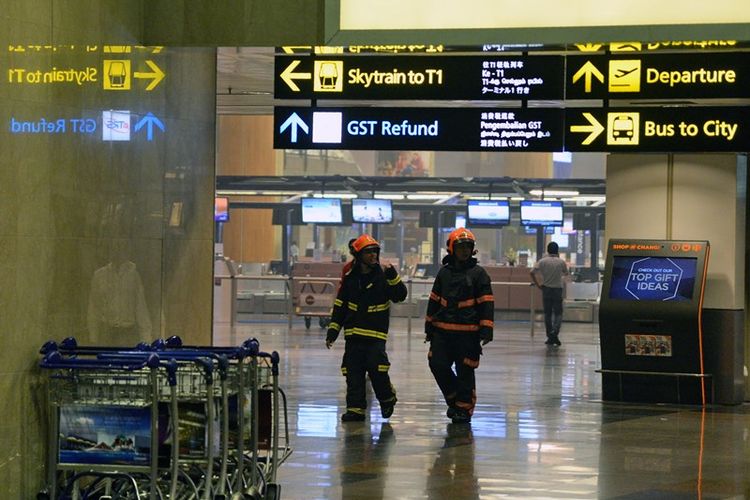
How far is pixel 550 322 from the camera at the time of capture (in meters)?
24.2

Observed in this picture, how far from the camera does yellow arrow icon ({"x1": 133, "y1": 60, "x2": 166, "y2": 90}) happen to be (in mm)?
8446

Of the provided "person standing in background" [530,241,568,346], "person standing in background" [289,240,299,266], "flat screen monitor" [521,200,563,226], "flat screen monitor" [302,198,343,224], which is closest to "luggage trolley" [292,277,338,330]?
"person standing in background" [530,241,568,346]

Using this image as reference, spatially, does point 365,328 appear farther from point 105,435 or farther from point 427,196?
point 427,196

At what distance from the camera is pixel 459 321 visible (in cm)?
1272

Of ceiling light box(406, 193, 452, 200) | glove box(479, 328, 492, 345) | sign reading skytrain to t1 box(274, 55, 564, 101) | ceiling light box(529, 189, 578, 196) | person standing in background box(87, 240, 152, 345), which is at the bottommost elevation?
glove box(479, 328, 492, 345)

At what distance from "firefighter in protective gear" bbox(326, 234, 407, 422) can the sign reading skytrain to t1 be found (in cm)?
214

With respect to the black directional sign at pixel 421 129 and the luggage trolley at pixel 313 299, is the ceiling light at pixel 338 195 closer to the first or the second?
the luggage trolley at pixel 313 299

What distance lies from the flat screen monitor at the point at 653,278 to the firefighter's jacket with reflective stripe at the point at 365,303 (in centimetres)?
313

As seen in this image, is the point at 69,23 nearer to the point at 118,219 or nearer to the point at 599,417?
the point at 118,219

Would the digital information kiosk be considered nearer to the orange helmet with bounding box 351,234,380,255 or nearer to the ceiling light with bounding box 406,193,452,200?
the orange helmet with bounding box 351,234,380,255

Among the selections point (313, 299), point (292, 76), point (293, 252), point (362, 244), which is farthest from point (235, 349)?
point (293, 252)

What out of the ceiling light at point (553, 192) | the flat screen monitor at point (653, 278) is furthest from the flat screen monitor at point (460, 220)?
the flat screen monitor at point (653, 278)

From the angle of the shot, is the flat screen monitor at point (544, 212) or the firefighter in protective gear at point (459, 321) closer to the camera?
the firefighter in protective gear at point (459, 321)

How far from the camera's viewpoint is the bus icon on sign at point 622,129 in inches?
457
